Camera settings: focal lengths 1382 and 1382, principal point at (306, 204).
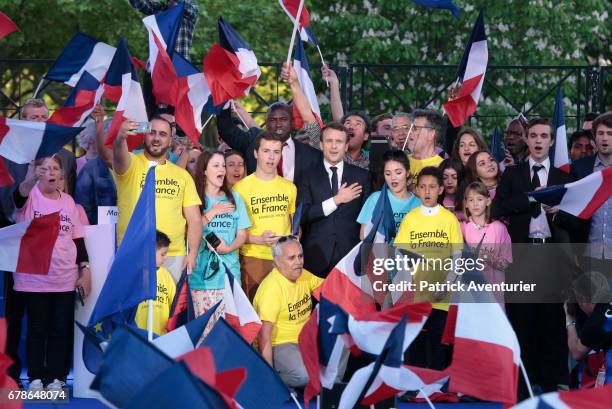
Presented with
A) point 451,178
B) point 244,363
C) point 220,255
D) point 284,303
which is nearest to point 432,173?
point 451,178

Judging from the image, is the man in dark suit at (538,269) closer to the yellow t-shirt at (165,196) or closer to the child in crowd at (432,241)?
the child in crowd at (432,241)

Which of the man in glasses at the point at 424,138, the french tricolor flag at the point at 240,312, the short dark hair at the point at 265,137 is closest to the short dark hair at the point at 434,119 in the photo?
the man in glasses at the point at 424,138

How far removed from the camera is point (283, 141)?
11211mm

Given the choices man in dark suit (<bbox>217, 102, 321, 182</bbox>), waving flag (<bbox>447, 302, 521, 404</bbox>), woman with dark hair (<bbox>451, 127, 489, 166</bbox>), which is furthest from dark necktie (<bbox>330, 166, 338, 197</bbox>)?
waving flag (<bbox>447, 302, 521, 404</bbox>)

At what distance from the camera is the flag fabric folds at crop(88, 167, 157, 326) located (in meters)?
8.45

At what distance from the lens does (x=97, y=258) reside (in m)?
10.8

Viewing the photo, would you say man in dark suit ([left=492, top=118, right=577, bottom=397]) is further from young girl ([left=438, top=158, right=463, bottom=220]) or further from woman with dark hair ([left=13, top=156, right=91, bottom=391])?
woman with dark hair ([left=13, top=156, right=91, bottom=391])

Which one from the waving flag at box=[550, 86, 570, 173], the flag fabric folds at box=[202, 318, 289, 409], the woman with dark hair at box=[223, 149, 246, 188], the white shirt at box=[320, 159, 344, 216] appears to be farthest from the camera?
the waving flag at box=[550, 86, 570, 173]

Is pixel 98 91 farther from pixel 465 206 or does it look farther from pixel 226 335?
pixel 226 335

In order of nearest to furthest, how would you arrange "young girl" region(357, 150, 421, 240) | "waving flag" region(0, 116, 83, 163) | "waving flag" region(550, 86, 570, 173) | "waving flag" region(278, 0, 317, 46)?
"waving flag" region(0, 116, 83, 163), "young girl" region(357, 150, 421, 240), "waving flag" region(550, 86, 570, 173), "waving flag" region(278, 0, 317, 46)

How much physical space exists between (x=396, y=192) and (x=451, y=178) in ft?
1.72

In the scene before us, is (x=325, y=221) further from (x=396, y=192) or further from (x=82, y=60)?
(x=82, y=60)

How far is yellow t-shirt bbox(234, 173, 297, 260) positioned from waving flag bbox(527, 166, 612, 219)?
6.32 ft

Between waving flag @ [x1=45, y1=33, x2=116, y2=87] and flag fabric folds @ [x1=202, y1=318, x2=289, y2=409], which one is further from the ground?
waving flag @ [x1=45, y1=33, x2=116, y2=87]
